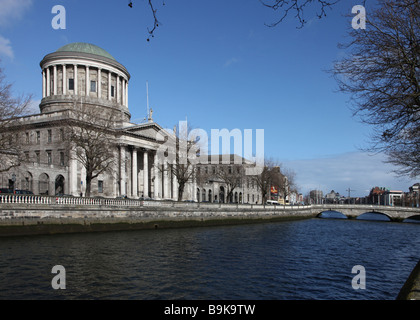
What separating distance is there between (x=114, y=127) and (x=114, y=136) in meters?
2.23

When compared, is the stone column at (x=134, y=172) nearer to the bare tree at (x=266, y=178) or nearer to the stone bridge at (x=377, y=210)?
the bare tree at (x=266, y=178)

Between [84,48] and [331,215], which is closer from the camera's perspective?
[84,48]

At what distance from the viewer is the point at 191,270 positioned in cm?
1619

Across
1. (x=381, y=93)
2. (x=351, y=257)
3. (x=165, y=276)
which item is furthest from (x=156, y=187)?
(x=381, y=93)

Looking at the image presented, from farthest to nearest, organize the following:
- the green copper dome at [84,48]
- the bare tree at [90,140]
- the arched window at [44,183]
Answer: the green copper dome at [84,48]
the arched window at [44,183]
the bare tree at [90,140]

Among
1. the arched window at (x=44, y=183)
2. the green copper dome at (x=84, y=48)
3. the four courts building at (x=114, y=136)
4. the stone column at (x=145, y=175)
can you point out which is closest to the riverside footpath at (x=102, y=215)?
the four courts building at (x=114, y=136)

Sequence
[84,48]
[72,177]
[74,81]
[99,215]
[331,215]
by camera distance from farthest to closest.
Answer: [331,215] → [84,48] → [74,81] → [72,177] → [99,215]

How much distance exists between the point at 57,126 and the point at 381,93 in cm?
4792

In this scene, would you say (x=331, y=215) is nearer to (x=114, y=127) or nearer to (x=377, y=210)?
(x=377, y=210)

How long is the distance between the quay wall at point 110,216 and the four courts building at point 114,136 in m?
9.51

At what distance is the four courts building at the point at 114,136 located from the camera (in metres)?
50.3

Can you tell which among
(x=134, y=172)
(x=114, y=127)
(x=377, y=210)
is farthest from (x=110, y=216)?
(x=377, y=210)

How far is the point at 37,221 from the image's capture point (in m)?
27.5
